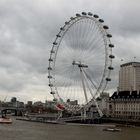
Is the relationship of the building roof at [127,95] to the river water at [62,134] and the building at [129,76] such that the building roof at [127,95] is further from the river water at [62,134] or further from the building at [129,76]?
the river water at [62,134]

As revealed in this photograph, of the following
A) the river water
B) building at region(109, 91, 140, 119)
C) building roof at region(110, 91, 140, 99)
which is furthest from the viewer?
building roof at region(110, 91, 140, 99)

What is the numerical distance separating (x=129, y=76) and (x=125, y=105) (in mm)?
33848

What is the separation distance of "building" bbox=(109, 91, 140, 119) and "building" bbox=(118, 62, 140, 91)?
83.3 ft

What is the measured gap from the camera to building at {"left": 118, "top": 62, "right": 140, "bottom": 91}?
12838 centimetres

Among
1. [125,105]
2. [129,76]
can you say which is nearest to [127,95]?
[125,105]

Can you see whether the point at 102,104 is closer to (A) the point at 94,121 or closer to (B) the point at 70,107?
(A) the point at 94,121

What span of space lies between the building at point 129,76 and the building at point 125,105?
25392mm

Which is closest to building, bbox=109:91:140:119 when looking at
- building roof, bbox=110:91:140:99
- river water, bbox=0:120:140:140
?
building roof, bbox=110:91:140:99

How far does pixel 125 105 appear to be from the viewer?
97625 millimetres

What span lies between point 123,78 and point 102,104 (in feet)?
90.7

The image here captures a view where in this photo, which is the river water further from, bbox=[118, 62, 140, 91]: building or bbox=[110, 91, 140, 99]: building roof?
bbox=[118, 62, 140, 91]: building

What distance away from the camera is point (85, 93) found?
62.7 m

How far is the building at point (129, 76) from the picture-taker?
128375mm

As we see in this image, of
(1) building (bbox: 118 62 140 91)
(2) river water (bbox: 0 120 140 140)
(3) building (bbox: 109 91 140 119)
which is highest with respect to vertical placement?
(1) building (bbox: 118 62 140 91)
